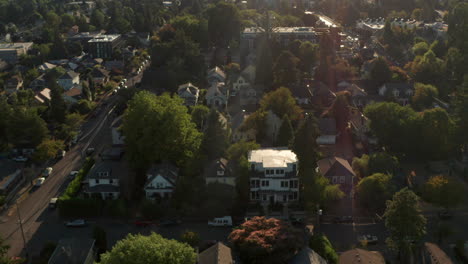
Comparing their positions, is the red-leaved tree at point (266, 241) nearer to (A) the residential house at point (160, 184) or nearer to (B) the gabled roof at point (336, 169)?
(A) the residential house at point (160, 184)

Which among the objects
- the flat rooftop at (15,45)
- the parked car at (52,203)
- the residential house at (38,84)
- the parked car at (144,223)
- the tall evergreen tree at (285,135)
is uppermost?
the tall evergreen tree at (285,135)

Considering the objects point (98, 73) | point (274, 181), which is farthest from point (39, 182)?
point (98, 73)

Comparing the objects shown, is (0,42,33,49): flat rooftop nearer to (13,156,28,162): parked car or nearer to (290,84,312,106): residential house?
(13,156,28,162): parked car

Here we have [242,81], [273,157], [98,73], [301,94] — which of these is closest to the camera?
[273,157]

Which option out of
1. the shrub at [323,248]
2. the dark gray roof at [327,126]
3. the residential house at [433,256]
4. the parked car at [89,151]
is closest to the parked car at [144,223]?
the shrub at [323,248]

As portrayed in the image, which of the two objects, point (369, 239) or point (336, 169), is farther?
point (336, 169)

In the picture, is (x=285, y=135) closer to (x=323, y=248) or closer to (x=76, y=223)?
(x=323, y=248)
